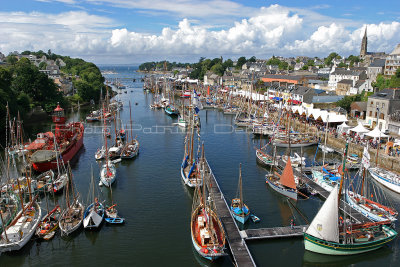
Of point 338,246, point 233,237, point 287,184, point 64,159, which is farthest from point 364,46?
point 233,237

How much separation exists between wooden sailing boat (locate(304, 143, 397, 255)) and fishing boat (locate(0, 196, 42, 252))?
22157 millimetres

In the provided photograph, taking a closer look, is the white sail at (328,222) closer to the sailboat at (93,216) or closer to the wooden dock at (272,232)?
the wooden dock at (272,232)

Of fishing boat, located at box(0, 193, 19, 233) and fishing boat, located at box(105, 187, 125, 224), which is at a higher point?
fishing boat, located at box(0, 193, 19, 233)

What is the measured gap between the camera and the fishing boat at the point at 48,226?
2609cm

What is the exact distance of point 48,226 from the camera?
26812mm

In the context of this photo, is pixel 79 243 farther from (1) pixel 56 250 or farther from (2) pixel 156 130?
(2) pixel 156 130

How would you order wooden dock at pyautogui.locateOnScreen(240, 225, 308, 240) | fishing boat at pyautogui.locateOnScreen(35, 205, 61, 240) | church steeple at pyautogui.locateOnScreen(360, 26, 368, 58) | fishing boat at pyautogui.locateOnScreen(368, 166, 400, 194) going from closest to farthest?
wooden dock at pyautogui.locateOnScreen(240, 225, 308, 240) < fishing boat at pyautogui.locateOnScreen(35, 205, 61, 240) < fishing boat at pyautogui.locateOnScreen(368, 166, 400, 194) < church steeple at pyautogui.locateOnScreen(360, 26, 368, 58)

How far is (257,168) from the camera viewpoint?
43.7m

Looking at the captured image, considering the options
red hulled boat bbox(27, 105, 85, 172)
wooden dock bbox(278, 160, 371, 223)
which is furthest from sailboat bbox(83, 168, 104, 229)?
wooden dock bbox(278, 160, 371, 223)

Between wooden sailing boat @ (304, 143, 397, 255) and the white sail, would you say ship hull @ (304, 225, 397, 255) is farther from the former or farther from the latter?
the white sail

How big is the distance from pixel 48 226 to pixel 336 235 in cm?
2350

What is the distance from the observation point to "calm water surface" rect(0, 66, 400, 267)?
24094 millimetres

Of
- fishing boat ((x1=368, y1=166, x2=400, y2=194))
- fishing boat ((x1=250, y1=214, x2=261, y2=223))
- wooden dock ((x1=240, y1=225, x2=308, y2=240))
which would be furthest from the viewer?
fishing boat ((x1=368, y1=166, x2=400, y2=194))

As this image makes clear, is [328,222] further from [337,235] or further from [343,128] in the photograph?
[343,128]
